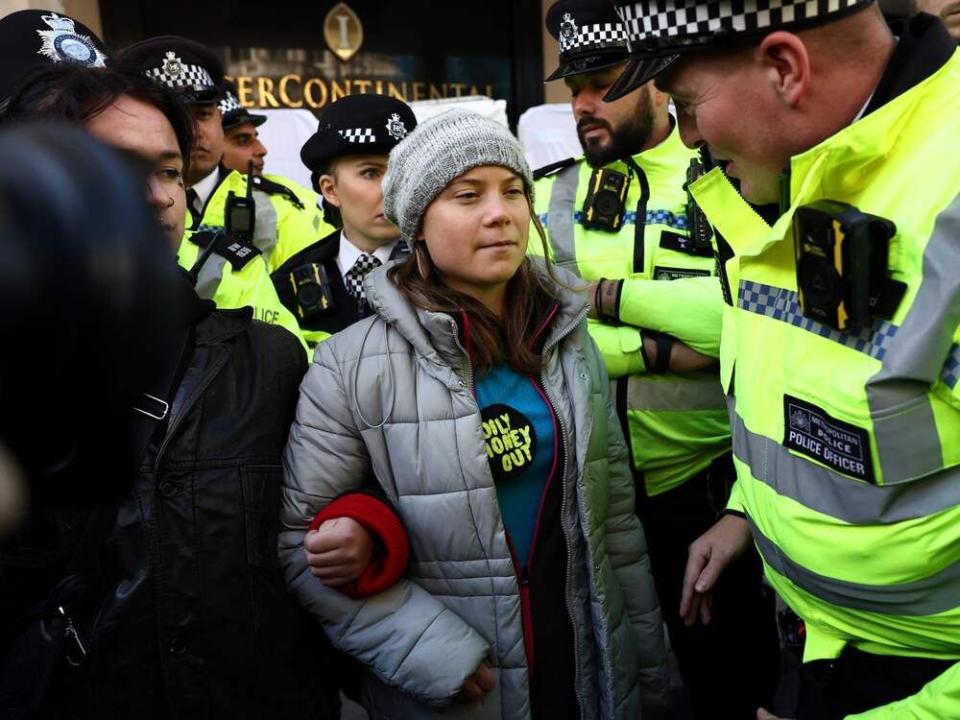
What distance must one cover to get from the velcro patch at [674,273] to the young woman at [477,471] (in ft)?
2.02

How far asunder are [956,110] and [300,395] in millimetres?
1289

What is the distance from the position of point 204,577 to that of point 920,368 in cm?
123

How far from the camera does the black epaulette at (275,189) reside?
3602 millimetres

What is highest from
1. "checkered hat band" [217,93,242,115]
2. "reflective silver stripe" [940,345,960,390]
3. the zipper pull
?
"checkered hat band" [217,93,242,115]

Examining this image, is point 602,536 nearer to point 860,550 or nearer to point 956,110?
point 860,550

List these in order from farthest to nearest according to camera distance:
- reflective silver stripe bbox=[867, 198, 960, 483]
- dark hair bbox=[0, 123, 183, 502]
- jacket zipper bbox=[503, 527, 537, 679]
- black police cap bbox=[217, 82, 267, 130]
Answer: black police cap bbox=[217, 82, 267, 130]
jacket zipper bbox=[503, 527, 537, 679]
reflective silver stripe bbox=[867, 198, 960, 483]
dark hair bbox=[0, 123, 183, 502]

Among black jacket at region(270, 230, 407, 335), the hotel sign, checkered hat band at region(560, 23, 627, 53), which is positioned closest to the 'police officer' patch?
black jacket at region(270, 230, 407, 335)

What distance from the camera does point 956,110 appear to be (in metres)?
1.16

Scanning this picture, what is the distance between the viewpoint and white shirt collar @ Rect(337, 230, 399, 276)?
285cm

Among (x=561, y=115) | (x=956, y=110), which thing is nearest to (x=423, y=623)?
(x=956, y=110)

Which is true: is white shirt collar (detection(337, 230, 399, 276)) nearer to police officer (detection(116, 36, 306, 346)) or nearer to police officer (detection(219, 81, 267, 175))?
police officer (detection(116, 36, 306, 346))

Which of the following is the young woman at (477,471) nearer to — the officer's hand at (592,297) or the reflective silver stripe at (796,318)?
the officer's hand at (592,297)

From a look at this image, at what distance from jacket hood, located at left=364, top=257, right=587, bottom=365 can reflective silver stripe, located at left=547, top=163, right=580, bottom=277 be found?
0.60m

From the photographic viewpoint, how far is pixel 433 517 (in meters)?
1.71
